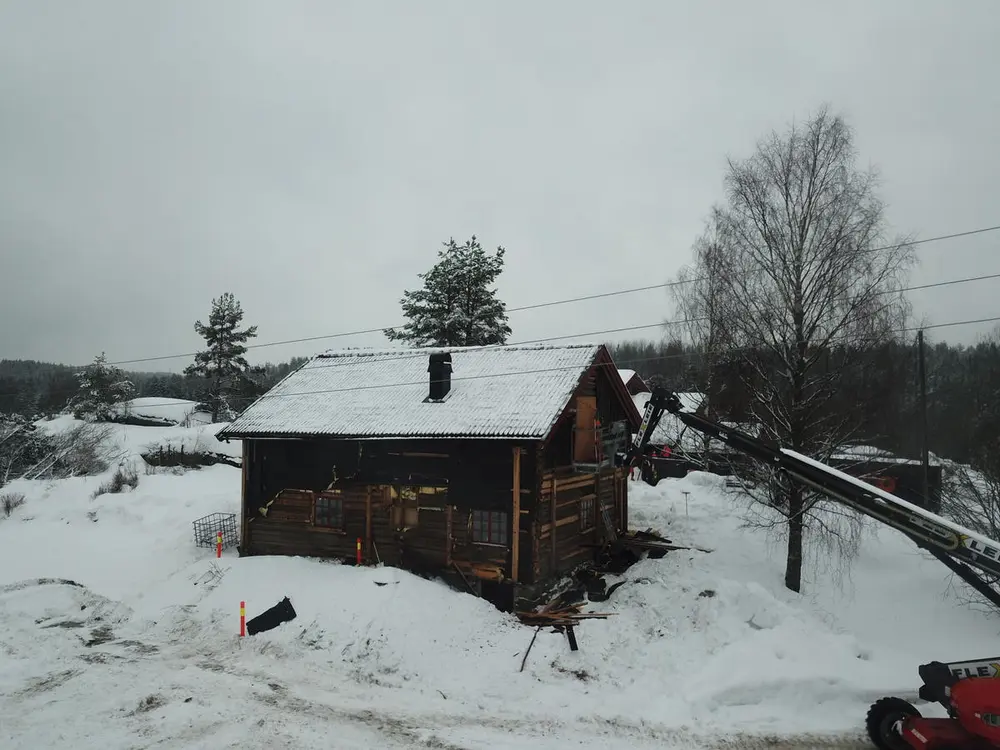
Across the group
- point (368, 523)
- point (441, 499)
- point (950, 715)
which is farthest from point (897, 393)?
point (368, 523)

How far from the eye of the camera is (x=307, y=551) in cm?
1847

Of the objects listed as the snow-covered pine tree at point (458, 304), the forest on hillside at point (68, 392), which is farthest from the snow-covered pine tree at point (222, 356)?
the snow-covered pine tree at point (458, 304)

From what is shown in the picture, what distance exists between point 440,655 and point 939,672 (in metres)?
9.29

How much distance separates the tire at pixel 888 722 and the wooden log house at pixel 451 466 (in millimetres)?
8188

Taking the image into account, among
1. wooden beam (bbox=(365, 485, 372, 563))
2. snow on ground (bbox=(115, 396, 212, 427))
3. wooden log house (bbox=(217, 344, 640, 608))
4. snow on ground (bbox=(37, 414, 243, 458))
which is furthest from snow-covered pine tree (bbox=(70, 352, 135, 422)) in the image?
wooden beam (bbox=(365, 485, 372, 563))

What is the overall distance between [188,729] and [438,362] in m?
11.5

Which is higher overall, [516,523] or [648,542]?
[516,523]

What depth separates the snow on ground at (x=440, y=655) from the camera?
1000 cm

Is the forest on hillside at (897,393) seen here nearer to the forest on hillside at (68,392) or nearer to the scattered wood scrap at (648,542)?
the forest on hillside at (68,392)

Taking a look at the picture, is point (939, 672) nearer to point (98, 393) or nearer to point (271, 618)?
point (271, 618)

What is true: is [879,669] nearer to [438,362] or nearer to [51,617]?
[438,362]

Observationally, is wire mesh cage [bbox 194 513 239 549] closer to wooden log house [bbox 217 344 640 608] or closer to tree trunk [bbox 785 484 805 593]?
wooden log house [bbox 217 344 640 608]

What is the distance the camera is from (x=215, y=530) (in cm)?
2183

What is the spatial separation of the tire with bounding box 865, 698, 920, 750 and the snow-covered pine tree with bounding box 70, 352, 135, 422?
175 feet
